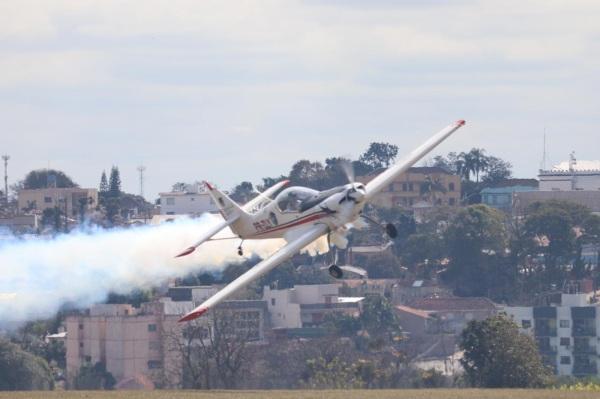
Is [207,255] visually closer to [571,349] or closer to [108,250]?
[108,250]

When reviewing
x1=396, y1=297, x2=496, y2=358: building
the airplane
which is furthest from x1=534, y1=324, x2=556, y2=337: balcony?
the airplane

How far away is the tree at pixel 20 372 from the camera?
105 meters

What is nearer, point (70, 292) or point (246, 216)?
point (246, 216)

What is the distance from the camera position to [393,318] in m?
149

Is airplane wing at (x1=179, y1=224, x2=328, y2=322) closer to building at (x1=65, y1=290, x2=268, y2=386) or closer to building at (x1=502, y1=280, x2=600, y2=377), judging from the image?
building at (x1=65, y1=290, x2=268, y2=386)

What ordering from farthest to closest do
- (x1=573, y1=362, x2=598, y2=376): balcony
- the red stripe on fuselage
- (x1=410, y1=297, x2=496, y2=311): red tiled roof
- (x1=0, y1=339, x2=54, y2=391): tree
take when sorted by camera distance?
(x1=410, y1=297, x2=496, y2=311): red tiled roof < (x1=573, y1=362, x2=598, y2=376): balcony < (x1=0, y1=339, x2=54, y2=391): tree < the red stripe on fuselage

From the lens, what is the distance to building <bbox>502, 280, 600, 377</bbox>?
14325cm

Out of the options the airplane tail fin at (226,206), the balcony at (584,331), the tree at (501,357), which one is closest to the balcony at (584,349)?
the balcony at (584,331)

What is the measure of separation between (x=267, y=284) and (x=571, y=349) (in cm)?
3682

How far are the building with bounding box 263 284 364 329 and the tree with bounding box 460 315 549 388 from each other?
222 ft

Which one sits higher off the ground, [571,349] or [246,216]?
[246,216]

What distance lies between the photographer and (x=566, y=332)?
477ft

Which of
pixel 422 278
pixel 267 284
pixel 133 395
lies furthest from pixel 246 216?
pixel 422 278

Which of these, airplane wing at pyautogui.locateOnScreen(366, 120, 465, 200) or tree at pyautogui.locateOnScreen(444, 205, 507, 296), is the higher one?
airplane wing at pyautogui.locateOnScreen(366, 120, 465, 200)
